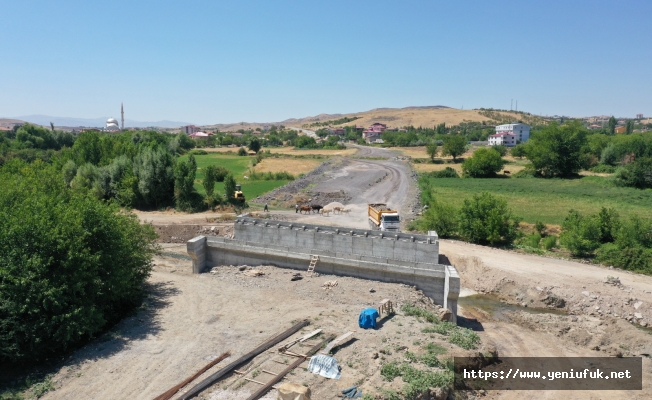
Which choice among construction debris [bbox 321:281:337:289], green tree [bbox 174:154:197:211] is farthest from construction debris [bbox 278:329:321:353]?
green tree [bbox 174:154:197:211]

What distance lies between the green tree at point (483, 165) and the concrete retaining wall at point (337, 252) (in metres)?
48.5

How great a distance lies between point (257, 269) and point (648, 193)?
53572mm

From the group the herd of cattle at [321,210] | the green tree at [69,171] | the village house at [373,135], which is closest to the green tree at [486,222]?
the herd of cattle at [321,210]

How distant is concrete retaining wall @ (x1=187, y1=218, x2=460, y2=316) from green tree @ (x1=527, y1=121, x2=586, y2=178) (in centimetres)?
5439

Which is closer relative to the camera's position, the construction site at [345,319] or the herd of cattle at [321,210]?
the construction site at [345,319]

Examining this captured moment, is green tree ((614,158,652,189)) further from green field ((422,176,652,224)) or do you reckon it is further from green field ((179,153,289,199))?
green field ((179,153,289,199))

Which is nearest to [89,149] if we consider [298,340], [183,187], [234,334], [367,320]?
[183,187]

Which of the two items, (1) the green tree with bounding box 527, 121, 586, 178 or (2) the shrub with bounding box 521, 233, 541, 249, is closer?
(2) the shrub with bounding box 521, 233, 541, 249

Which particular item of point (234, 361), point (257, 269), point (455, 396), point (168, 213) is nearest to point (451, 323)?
point (455, 396)

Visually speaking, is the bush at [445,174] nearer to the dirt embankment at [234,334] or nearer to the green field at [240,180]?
the green field at [240,180]

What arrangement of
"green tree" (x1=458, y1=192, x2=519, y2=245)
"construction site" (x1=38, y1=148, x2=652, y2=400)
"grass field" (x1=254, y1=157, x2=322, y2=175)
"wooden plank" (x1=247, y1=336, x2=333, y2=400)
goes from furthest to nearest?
"grass field" (x1=254, y1=157, x2=322, y2=175) < "green tree" (x1=458, y1=192, x2=519, y2=245) < "construction site" (x1=38, y1=148, x2=652, y2=400) < "wooden plank" (x1=247, y1=336, x2=333, y2=400)

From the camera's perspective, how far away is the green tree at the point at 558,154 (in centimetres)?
→ 7112

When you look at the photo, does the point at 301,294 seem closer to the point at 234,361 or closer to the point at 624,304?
the point at 234,361

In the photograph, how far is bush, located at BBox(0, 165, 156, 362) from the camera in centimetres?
1641
